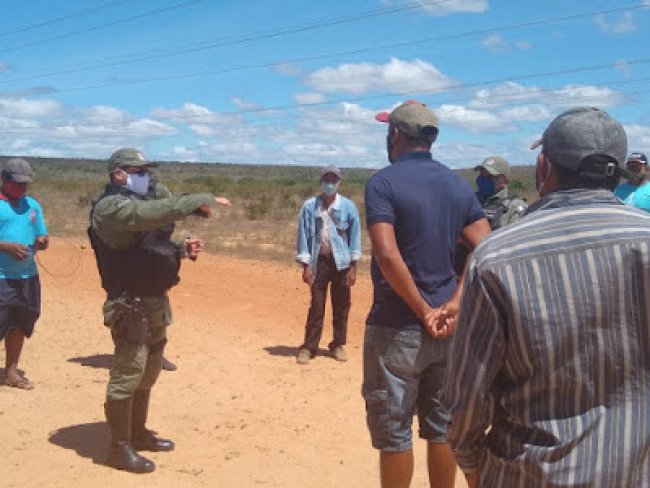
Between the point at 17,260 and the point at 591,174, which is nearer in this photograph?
the point at 591,174

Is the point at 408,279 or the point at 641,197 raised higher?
the point at 641,197

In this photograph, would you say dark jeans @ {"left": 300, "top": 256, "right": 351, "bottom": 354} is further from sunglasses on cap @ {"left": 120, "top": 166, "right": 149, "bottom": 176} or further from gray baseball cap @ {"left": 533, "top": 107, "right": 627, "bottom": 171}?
gray baseball cap @ {"left": 533, "top": 107, "right": 627, "bottom": 171}

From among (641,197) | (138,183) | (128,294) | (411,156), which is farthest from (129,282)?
(641,197)

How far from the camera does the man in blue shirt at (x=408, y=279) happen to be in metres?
3.54

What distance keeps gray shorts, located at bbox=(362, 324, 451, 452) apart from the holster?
1868 millimetres

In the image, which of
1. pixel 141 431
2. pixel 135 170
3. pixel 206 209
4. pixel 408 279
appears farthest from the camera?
pixel 141 431

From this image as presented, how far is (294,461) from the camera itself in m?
5.37

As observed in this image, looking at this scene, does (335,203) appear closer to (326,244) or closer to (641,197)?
(326,244)

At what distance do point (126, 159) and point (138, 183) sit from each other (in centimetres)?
17

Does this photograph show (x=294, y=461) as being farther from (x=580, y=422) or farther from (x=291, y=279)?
(x=291, y=279)

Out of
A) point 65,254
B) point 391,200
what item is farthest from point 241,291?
point 391,200

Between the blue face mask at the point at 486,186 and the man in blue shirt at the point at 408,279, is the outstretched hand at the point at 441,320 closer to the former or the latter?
the man in blue shirt at the point at 408,279

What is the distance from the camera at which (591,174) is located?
2.06 meters

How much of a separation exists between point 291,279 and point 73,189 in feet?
129
